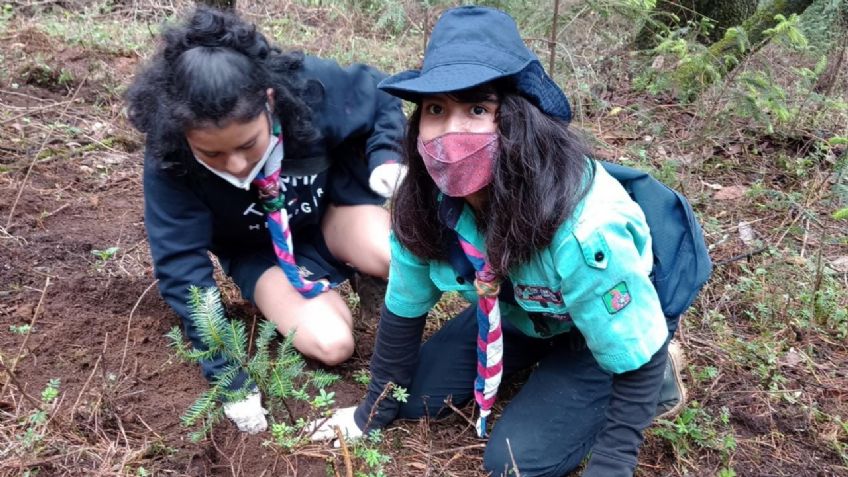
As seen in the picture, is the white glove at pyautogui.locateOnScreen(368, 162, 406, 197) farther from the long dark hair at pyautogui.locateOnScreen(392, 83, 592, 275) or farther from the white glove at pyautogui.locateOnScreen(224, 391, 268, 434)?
the white glove at pyautogui.locateOnScreen(224, 391, 268, 434)

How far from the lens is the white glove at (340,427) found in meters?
2.02

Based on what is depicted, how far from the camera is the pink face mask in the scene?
5.06ft

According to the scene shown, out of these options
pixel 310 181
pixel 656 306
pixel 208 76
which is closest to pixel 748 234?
pixel 656 306

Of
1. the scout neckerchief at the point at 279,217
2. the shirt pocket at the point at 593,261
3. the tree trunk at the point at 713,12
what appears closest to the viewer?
the shirt pocket at the point at 593,261

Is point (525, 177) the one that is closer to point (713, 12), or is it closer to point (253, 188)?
point (253, 188)

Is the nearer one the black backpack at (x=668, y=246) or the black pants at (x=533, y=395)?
the black backpack at (x=668, y=246)

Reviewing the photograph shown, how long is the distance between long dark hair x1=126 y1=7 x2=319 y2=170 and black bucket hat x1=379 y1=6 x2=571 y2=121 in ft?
1.89

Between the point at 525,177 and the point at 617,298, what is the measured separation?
36 centimetres

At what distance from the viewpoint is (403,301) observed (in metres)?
2.02

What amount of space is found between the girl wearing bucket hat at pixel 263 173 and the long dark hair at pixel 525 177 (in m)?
0.58

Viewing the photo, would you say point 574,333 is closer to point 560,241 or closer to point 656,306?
point 656,306

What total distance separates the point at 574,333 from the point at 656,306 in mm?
471

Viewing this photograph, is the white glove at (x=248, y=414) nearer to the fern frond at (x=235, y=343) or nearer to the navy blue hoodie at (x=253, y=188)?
the navy blue hoodie at (x=253, y=188)

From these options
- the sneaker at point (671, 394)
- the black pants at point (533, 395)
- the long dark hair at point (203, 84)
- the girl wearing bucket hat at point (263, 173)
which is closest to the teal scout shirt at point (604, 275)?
the black pants at point (533, 395)
